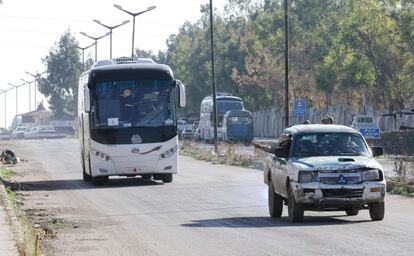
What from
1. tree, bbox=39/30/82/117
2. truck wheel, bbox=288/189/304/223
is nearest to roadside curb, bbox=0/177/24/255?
truck wheel, bbox=288/189/304/223

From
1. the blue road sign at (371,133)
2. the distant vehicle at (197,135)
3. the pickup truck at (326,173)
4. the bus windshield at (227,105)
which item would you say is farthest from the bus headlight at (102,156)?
the distant vehicle at (197,135)

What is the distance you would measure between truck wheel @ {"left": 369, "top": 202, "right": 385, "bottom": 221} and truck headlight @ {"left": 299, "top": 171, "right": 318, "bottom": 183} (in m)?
1.23

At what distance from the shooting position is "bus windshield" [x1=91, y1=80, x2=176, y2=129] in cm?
3359

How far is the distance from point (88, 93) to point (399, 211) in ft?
44.6

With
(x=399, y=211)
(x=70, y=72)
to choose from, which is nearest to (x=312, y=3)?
(x=70, y=72)

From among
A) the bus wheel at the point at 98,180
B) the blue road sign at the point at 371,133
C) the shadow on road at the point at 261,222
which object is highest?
the blue road sign at the point at 371,133

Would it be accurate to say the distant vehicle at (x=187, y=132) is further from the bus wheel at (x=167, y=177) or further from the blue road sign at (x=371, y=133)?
the bus wheel at (x=167, y=177)

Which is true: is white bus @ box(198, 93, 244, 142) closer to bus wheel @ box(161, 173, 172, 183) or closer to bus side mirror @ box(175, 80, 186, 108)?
bus wheel @ box(161, 173, 172, 183)

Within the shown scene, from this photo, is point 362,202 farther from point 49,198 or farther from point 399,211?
point 49,198

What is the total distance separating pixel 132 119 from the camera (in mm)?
33562

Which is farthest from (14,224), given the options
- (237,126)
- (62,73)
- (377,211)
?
(62,73)

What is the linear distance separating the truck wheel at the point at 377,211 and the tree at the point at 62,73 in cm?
14561

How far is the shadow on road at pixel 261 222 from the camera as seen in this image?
64.0 feet

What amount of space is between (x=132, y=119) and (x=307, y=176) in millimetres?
14810
